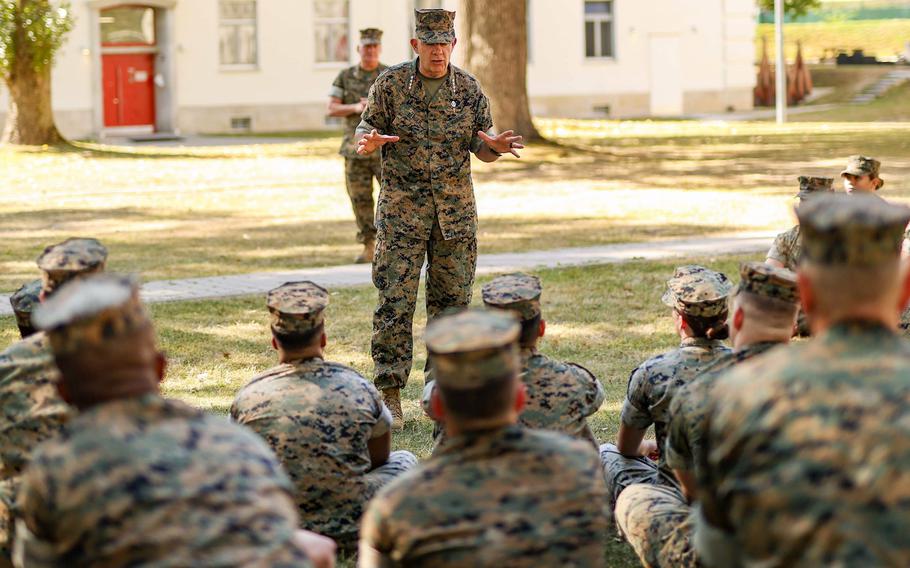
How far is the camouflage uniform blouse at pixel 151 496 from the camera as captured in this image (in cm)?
292

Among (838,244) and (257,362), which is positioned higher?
(838,244)

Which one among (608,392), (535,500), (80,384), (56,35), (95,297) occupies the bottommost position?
(608,392)

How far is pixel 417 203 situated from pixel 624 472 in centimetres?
229

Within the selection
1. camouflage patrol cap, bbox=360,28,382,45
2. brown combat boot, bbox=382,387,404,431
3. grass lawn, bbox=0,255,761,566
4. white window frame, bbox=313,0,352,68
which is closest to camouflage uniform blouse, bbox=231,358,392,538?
grass lawn, bbox=0,255,761,566

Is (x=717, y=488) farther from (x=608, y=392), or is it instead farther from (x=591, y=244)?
(x=591, y=244)

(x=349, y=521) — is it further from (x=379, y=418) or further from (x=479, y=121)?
(x=479, y=121)

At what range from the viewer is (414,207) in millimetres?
7699

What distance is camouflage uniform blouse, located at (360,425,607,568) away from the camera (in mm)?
3416

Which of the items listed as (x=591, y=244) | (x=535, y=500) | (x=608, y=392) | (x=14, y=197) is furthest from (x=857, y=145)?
(x=535, y=500)

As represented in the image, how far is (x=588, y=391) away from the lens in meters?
5.48

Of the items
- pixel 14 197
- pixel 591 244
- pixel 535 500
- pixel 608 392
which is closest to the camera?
pixel 535 500

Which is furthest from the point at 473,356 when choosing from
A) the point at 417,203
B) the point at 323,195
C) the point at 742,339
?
the point at 323,195

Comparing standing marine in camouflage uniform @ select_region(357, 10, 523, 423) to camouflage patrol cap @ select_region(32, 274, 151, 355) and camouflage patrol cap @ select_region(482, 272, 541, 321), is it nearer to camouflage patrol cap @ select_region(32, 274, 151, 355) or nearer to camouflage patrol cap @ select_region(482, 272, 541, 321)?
camouflage patrol cap @ select_region(482, 272, 541, 321)

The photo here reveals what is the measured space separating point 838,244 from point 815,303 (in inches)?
5.7
